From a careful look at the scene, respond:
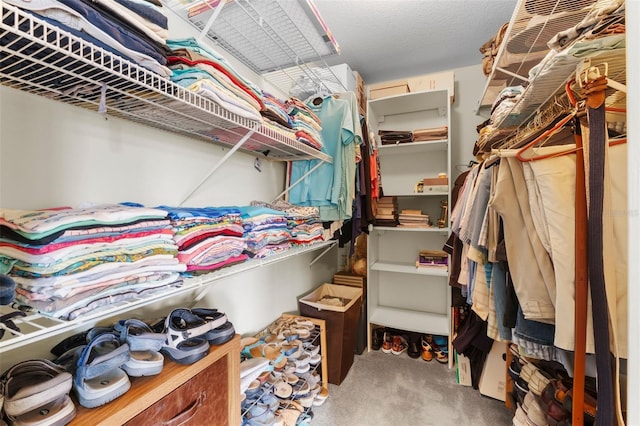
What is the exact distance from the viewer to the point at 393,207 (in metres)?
2.43

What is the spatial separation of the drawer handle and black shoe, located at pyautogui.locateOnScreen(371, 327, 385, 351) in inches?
74.1

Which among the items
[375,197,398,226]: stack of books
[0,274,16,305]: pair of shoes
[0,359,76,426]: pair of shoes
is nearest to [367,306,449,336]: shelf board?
[375,197,398,226]: stack of books

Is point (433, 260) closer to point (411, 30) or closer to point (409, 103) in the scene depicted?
point (409, 103)

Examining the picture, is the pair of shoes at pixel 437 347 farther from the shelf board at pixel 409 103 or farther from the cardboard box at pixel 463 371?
the shelf board at pixel 409 103

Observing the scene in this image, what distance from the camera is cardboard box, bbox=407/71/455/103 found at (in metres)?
2.27

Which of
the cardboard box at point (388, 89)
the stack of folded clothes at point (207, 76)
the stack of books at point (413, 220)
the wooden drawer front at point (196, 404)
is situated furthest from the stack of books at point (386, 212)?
the wooden drawer front at point (196, 404)

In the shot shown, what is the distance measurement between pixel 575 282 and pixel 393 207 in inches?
71.5

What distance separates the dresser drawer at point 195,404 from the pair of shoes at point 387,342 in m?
1.75

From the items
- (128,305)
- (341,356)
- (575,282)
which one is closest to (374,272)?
(341,356)

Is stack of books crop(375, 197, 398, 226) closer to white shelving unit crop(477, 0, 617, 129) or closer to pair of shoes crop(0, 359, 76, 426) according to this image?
white shelving unit crop(477, 0, 617, 129)

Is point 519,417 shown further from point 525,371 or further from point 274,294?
point 274,294

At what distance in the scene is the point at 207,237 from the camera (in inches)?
38.1

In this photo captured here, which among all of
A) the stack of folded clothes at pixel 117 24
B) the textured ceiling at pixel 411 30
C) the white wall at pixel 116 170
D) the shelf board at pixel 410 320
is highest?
the textured ceiling at pixel 411 30

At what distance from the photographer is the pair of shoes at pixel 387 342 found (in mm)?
2371
